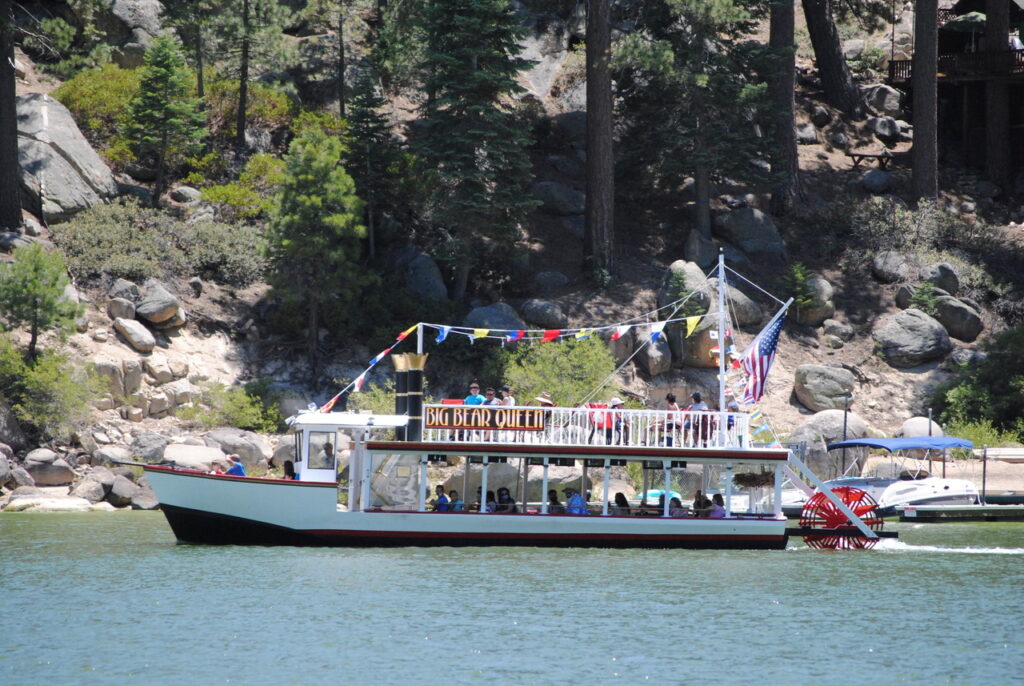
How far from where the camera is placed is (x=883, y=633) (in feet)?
56.3

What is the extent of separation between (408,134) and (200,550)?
95.9ft

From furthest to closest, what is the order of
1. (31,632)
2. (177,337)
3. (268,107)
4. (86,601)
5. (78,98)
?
(268,107) → (78,98) → (177,337) → (86,601) → (31,632)

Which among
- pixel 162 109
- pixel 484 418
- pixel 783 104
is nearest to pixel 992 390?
pixel 783 104

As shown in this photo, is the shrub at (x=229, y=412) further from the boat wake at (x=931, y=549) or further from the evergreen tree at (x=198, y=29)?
the boat wake at (x=931, y=549)

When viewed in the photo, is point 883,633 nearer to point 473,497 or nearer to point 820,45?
point 473,497

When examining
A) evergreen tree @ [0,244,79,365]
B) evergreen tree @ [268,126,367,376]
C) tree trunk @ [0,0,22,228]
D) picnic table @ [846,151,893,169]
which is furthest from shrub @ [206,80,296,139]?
picnic table @ [846,151,893,169]

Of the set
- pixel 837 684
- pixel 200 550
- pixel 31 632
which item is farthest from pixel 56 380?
pixel 837 684

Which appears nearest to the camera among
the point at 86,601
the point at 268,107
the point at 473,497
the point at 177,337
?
the point at 86,601

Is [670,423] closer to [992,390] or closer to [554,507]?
[554,507]

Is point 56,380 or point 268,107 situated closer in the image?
point 56,380

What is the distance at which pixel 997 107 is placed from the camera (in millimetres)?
51188

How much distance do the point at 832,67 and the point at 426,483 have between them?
38.2 meters

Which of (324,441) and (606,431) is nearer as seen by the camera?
(324,441)

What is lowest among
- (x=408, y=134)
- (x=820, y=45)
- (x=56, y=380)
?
(x=56, y=380)
